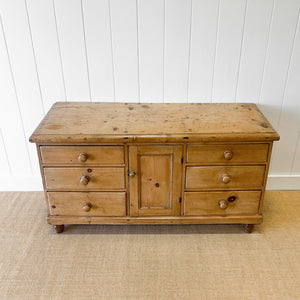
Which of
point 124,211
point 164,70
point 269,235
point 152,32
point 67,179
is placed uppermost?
point 152,32

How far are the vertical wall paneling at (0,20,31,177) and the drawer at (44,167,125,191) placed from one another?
1.82 feet

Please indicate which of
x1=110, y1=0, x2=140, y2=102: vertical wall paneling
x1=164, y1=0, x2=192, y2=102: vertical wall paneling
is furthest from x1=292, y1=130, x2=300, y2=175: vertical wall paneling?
x1=110, y1=0, x2=140, y2=102: vertical wall paneling

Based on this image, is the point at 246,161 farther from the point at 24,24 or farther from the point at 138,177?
the point at 24,24

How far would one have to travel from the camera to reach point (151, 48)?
1973 millimetres

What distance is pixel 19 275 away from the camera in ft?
5.62

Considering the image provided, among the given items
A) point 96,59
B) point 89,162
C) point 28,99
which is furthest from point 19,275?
point 96,59

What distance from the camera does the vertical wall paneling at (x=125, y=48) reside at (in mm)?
1880

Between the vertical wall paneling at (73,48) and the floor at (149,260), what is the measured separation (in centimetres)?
81

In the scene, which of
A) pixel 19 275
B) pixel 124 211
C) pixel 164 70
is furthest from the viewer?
pixel 164 70

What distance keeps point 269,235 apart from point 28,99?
1.67m

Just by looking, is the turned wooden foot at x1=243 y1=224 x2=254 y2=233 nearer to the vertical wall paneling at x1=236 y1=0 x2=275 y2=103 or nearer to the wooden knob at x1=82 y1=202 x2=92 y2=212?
the vertical wall paneling at x1=236 y1=0 x2=275 y2=103

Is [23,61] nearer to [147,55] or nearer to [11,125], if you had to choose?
[11,125]

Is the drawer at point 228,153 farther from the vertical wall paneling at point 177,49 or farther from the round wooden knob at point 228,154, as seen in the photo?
the vertical wall paneling at point 177,49

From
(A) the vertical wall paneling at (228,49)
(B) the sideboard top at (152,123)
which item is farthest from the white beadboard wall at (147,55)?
(B) the sideboard top at (152,123)
